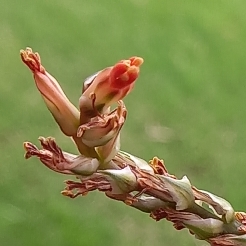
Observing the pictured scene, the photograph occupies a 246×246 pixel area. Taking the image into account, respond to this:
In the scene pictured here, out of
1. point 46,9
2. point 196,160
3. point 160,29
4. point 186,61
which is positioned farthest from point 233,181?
point 46,9

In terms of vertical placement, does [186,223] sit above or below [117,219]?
below

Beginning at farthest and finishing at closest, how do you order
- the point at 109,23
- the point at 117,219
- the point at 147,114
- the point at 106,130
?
the point at 109,23
the point at 147,114
the point at 117,219
the point at 106,130

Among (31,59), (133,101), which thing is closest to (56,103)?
(31,59)

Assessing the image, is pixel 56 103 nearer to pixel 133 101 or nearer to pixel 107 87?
pixel 107 87

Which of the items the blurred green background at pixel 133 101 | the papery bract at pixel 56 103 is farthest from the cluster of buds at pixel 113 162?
the blurred green background at pixel 133 101

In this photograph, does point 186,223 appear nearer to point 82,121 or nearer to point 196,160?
point 82,121
